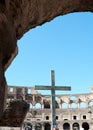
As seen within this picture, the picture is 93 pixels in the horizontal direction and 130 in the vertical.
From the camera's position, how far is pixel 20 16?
4.08 meters

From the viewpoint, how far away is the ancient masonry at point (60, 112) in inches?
1724

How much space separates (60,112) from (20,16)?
4330 centimetres

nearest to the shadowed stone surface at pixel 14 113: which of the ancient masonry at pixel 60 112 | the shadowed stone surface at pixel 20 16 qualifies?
the shadowed stone surface at pixel 20 16

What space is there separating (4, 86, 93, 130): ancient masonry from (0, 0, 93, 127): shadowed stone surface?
119ft

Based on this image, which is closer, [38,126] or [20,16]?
[20,16]

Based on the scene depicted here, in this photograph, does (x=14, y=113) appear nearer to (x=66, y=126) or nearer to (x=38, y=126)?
(x=38, y=126)

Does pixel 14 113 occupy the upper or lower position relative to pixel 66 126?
upper

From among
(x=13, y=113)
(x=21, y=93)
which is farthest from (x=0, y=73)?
(x=21, y=93)

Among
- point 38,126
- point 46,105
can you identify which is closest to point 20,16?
point 38,126

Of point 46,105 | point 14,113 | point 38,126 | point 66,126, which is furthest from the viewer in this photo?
point 46,105

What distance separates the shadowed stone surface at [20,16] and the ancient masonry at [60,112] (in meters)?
36.2

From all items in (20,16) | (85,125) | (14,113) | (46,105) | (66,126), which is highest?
(20,16)

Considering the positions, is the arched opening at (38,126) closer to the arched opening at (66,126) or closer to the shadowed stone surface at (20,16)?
the arched opening at (66,126)

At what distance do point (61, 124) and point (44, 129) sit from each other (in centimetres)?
350
